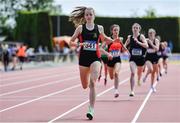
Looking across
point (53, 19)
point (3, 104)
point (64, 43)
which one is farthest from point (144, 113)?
point (53, 19)

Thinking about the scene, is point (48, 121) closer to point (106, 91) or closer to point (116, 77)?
point (116, 77)

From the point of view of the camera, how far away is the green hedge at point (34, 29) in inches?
2699

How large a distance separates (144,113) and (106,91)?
749 centimetres

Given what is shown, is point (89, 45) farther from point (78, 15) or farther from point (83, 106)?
point (83, 106)

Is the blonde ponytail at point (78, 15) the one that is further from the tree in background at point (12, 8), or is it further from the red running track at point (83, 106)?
the tree in background at point (12, 8)

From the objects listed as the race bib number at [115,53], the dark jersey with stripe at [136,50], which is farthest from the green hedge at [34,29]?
the race bib number at [115,53]

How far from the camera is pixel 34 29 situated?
7088cm

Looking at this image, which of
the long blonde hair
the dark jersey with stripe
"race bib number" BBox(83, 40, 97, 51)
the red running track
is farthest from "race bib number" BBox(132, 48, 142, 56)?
"race bib number" BBox(83, 40, 97, 51)

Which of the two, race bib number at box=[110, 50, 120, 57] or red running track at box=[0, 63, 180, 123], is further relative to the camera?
race bib number at box=[110, 50, 120, 57]

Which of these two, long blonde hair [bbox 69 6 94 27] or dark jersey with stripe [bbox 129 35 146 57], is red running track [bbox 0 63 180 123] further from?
long blonde hair [bbox 69 6 94 27]

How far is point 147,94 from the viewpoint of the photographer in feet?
65.8

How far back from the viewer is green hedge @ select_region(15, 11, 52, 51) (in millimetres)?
68562

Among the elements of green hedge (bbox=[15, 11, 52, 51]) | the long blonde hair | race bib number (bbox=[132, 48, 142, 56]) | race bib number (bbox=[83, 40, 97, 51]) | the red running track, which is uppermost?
the long blonde hair

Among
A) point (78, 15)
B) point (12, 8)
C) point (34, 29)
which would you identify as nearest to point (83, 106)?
point (78, 15)
